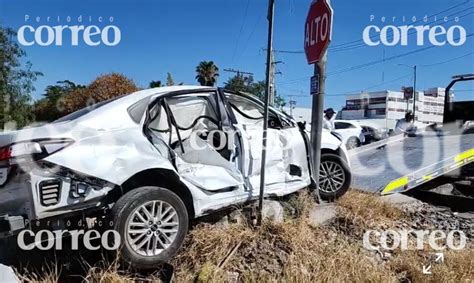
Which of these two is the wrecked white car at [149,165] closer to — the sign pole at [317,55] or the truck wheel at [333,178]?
the sign pole at [317,55]

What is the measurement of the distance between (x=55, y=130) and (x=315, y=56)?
10.5ft

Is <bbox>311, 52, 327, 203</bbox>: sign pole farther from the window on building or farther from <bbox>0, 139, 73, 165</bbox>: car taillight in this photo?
the window on building

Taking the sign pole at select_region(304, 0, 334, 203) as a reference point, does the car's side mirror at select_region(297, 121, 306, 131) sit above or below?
below

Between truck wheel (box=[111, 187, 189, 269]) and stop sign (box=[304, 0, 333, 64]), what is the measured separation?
101 inches

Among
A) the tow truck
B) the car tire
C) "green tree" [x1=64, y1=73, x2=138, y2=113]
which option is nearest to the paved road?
the tow truck

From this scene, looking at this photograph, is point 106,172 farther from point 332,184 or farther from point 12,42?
point 12,42

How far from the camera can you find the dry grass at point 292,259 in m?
3.59

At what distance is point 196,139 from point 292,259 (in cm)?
152

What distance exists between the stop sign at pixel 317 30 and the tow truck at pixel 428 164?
2014 millimetres

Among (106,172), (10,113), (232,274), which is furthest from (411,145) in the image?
(10,113)

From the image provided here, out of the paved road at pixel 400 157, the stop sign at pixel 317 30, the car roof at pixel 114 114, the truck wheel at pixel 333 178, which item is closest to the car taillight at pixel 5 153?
the car roof at pixel 114 114

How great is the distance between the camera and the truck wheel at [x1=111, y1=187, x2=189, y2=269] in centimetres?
344

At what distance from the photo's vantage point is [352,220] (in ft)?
15.2

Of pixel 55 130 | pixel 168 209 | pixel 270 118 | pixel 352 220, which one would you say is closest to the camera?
pixel 55 130
